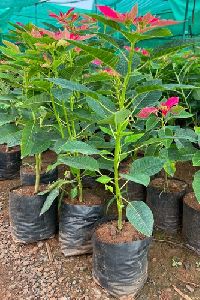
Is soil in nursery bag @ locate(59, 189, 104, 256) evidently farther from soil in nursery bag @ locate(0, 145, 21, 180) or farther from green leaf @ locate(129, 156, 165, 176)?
soil in nursery bag @ locate(0, 145, 21, 180)

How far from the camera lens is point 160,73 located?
2.69 meters

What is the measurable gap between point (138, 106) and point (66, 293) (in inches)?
37.2

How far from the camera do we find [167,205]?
7.23 ft

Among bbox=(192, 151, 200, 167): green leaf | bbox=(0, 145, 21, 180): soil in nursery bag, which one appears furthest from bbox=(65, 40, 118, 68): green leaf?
bbox=(0, 145, 21, 180): soil in nursery bag

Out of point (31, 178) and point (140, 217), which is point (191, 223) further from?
point (31, 178)

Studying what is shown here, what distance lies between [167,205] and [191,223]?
9.2 inches

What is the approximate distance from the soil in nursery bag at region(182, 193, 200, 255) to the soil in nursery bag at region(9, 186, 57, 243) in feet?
2.48

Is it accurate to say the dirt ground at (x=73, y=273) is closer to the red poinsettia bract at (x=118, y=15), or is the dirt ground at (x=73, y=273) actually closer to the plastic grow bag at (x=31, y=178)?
the plastic grow bag at (x=31, y=178)

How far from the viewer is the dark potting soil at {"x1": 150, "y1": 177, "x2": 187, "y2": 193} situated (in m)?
2.25

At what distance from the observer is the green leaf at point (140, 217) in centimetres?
145

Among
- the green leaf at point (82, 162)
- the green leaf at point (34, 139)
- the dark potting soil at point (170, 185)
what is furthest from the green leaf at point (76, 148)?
the dark potting soil at point (170, 185)

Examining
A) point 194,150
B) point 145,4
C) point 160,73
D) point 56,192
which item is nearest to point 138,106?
point 194,150

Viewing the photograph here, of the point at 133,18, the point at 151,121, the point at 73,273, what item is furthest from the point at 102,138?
the point at 133,18

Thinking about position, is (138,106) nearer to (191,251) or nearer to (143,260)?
(143,260)
